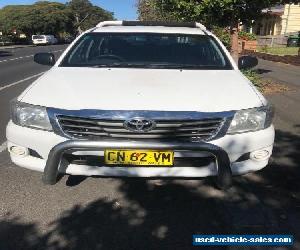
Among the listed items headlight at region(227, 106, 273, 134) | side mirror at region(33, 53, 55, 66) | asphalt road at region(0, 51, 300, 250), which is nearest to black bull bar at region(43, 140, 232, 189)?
headlight at region(227, 106, 273, 134)

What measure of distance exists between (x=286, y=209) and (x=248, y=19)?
808 cm

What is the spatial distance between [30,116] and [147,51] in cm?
192

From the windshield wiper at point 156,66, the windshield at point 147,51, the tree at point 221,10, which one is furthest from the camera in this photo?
the tree at point 221,10

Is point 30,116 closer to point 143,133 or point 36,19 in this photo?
point 143,133

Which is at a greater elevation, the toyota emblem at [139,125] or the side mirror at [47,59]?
the side mirror at [47,59]

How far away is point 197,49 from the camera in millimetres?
5402

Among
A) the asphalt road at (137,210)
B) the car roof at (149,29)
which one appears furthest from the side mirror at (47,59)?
the asphalt road at (137,210)

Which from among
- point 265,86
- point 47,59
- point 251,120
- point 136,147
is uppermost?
point 47,59

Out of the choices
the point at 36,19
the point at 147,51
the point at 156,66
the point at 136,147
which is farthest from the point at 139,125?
the point at 36,19

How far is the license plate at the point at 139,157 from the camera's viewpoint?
3645mm

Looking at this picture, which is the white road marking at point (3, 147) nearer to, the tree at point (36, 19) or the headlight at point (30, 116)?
the headlight at point (30, 116)

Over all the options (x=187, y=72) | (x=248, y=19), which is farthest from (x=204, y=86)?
(x=248, y=19)

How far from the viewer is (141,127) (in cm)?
362

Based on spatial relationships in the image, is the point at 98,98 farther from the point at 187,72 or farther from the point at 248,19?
the point at 248,19
